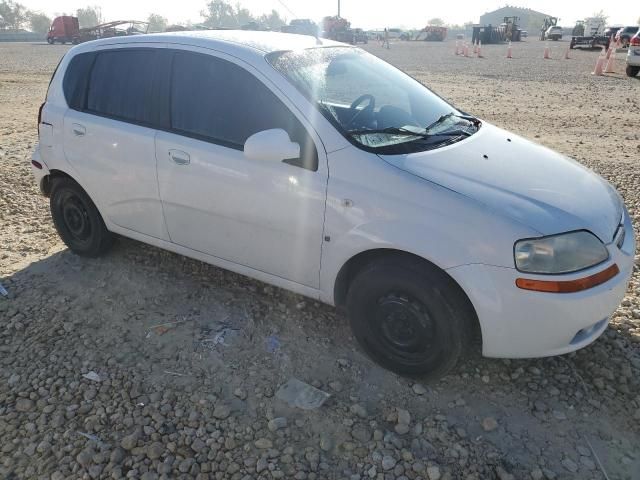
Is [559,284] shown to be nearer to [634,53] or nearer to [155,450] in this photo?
[155,450]

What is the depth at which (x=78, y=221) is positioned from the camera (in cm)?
426

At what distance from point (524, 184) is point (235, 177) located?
64.4 inches

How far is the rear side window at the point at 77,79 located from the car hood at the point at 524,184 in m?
2.54

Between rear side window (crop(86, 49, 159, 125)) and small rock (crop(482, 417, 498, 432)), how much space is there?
2.78 metres

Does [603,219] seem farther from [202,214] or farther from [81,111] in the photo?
[81,111]

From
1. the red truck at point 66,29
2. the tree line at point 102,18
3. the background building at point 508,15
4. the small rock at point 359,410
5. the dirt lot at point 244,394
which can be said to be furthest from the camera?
the background building at point 508,15

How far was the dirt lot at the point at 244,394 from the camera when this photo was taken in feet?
8.01

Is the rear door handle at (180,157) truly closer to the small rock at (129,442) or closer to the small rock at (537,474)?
the small rock at (129,442)

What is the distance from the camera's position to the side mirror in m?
2.81

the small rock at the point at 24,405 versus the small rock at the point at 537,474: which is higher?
the small rock at the point at 537,474

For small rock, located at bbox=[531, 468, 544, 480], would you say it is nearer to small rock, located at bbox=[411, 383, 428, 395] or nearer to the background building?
small rock, located at bbox=[411, 383, 428, 395]

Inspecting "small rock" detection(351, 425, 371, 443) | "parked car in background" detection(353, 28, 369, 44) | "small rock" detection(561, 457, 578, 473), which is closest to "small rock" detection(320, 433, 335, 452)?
"small rock" detection(351, 425, 371, 443)

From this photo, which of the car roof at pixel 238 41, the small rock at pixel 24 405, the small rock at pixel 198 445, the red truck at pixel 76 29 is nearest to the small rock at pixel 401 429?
the small rock at pixel 198 445

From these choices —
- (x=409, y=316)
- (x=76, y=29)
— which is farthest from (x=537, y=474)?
(x=76, y=29)
